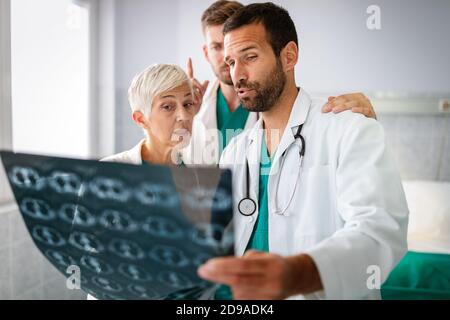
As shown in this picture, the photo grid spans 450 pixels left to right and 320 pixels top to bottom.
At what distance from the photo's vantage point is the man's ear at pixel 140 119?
3.15 ft

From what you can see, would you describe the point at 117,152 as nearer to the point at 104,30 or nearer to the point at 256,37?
the point at 104,30

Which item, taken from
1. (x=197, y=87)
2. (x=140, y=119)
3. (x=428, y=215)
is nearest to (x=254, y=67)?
(x=197, y=87)

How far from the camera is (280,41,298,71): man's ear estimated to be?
0.89 m

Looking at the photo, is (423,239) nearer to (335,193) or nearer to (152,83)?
(335,193)

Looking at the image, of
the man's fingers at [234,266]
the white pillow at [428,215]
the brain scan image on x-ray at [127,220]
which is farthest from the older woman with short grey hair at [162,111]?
the white pillow at [428,215]

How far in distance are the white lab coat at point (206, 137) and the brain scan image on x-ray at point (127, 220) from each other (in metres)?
0.27

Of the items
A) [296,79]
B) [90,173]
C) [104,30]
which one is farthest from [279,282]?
[104,30]

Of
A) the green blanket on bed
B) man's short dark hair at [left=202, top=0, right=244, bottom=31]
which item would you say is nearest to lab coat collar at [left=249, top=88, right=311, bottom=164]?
man's short dark hair at [left=202, top=0, right=244, bottom=31]

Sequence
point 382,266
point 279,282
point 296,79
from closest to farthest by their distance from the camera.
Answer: point 279,282
point 382,266
point 296,79

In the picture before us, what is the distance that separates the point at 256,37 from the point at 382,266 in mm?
512

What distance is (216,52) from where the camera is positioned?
940 mm
